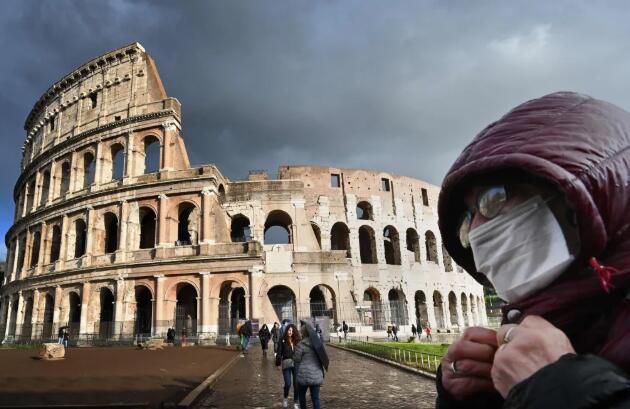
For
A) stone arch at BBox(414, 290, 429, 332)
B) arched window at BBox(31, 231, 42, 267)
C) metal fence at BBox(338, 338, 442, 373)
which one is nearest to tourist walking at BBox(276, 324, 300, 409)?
metal fence at BBox(338, 338, 442, 373)

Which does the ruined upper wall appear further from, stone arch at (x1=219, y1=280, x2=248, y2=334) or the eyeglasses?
the eyeglasses

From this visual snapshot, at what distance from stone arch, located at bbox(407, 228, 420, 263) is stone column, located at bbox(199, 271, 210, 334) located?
15.5m

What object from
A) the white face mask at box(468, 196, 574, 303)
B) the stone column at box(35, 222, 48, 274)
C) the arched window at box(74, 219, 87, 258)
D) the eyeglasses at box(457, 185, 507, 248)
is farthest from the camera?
the stone column at box(35, 222, 48, 274)

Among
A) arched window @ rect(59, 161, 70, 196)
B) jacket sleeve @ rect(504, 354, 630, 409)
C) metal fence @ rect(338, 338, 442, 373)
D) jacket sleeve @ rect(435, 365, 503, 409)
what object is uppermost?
arched window @ rect(59, 161, 70, 196)

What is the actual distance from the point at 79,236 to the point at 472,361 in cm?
3105

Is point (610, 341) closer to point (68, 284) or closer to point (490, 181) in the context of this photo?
point (490, 181)

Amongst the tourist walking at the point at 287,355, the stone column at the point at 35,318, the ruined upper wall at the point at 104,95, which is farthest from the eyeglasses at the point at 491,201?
the stone column at the point at 35,318

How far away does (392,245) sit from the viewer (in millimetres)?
31000

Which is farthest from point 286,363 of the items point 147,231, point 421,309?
point 421,309

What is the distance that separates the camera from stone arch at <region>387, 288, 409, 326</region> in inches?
1013

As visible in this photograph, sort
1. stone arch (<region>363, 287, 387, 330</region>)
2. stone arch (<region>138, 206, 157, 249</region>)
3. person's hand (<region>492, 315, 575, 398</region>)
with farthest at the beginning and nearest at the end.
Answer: stone arch (<region>138, 206, 157, 249</region>)
stone arch (<region>363, 287, 387, 330</region>)
person's hand (<region>492, 315, 575, 398</region>)

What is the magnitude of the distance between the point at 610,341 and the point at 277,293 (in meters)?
26.8

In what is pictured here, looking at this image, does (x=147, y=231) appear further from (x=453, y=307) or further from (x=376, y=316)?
(x=453, y=307)

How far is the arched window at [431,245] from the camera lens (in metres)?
32.0
